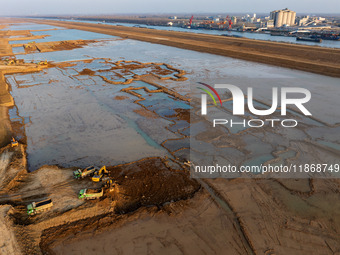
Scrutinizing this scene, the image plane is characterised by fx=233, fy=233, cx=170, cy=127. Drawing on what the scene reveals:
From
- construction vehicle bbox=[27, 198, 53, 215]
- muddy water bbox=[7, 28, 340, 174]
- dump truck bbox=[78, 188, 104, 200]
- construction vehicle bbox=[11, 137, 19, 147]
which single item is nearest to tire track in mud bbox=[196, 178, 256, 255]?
muddy water bbox=[7, 28, 340, 174]

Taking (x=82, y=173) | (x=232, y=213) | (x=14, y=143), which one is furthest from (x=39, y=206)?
(x=232, y=213)

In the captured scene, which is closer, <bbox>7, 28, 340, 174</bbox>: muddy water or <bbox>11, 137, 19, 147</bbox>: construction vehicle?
<bbox>7, 28, 340, 174</bbox>: muddy water

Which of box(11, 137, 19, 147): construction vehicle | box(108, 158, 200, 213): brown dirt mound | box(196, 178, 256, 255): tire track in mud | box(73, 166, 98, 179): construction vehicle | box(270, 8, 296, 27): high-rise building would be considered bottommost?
box(196, 178, 256, 255): tire track in mud

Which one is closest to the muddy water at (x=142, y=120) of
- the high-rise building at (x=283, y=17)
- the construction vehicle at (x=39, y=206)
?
the construction vehicle at (x=39, y=206)

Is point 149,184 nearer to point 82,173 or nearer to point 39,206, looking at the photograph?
point 82,173

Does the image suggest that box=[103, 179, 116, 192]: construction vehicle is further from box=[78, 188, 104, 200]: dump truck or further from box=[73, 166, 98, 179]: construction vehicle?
box=[73, 166, 98, 179]: construction vehicle

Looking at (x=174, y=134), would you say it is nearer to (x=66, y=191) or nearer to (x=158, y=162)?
(x=158, y=162)
